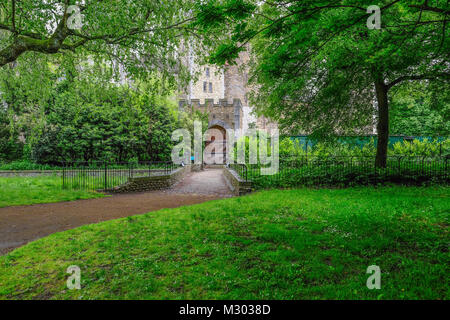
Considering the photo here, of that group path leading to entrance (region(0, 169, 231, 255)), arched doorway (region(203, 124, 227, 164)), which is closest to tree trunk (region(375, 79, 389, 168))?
path leading to entrance (region(0, 169, 231, 255))

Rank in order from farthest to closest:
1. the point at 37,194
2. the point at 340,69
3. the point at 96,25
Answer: the point at 37,194
the point at 340,69
the point at 96,25

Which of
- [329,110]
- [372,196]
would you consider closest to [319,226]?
[372,196]

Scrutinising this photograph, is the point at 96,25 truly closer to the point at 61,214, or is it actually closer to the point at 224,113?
the point at 61,214

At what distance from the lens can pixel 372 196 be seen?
28.5 ft

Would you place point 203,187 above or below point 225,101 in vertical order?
below

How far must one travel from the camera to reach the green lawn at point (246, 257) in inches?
120

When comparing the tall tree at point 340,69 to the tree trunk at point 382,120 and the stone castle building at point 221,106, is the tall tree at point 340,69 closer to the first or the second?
the tree trunk at point 382,120

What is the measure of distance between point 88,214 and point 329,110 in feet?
35.5

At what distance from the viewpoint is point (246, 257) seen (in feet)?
13.0

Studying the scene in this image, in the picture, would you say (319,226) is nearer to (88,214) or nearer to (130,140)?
(88,214)

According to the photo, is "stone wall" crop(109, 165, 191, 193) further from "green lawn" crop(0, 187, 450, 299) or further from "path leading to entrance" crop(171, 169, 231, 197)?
"green lawn" crop(0, 187, 450, 299)

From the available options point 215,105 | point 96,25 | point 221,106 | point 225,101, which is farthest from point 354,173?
point 215,105

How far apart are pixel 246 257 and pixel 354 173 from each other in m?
9.21

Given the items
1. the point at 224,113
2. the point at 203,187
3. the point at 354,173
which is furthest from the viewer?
the point at 224,113
